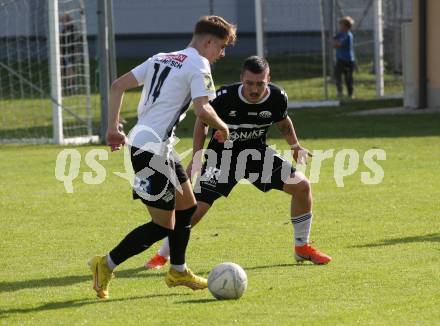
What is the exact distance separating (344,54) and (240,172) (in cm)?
1796

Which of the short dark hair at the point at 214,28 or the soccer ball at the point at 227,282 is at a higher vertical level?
the short dark hair at the point at 214,28

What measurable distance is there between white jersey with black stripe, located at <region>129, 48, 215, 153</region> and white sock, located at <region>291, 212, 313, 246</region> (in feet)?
6.14

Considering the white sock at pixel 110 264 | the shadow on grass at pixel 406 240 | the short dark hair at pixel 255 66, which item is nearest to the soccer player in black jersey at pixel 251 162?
the short dark hair at pixel 255 66

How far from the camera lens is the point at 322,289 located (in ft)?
26.8

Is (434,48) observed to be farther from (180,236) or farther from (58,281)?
(180,236)

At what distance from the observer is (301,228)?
9.45m

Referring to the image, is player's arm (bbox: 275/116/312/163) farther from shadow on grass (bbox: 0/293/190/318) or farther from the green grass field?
shadow on grass (bbox: 0/293/190/318)

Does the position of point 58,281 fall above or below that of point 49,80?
below

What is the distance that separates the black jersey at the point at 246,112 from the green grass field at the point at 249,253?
3.45 feet

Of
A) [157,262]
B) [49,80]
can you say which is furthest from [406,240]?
[49,80]

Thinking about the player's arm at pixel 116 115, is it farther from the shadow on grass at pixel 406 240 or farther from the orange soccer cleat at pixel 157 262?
the shadow on grass at pixel 406 240

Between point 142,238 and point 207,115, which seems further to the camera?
point 142,238

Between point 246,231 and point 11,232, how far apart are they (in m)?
2.31

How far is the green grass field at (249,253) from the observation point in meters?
7.48
